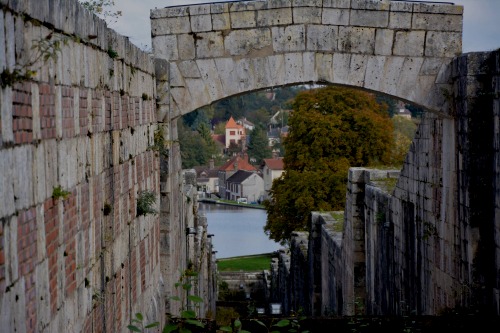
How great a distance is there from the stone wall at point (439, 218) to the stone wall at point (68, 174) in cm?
356

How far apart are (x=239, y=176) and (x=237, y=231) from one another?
30727mm

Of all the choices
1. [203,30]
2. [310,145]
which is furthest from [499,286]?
[310,145]

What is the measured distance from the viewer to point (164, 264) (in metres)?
11.1

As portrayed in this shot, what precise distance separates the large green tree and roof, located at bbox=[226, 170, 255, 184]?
53772 mm

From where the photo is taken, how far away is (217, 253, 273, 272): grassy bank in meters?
43.5

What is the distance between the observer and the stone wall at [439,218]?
31.4 feet

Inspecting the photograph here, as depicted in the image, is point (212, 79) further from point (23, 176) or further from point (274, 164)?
point (274, 164)

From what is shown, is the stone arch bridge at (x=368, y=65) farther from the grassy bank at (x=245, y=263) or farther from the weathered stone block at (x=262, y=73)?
the grassy bank at (x=245, y=263)

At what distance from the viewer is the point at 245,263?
4522cm

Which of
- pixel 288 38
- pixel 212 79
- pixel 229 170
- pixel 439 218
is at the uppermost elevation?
pixel 288 38

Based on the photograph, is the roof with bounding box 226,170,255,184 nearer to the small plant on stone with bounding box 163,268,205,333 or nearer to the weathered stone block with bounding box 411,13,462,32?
the small plant on stone with bounding box 163,268,205,333

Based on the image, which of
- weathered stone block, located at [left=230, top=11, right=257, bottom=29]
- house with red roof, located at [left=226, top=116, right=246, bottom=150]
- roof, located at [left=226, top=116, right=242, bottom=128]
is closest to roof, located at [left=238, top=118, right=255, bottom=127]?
roof, located at [left=226, top=116, right=242, bottom=128]

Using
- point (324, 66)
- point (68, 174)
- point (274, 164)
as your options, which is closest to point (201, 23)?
point (324, 66)

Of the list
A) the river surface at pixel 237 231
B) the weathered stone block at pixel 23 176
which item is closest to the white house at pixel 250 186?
the river surface at pixel 237 231
